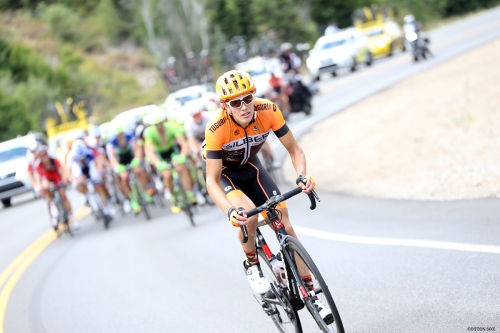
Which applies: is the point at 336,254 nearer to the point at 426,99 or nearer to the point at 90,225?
the point at 90,225

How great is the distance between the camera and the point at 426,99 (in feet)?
67.0

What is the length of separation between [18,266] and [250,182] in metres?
8.72

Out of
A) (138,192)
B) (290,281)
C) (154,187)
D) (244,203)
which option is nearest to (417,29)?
(154,187)

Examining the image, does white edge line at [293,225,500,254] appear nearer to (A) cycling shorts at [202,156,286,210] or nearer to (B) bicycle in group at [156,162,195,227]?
(A) cycling shorts at [202,156,286,210]

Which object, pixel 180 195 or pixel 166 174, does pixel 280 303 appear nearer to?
pixel 180 195

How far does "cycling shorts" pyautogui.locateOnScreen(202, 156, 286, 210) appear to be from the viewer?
6637 mm

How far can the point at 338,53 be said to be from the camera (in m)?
38.4

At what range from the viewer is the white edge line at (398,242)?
7.52m

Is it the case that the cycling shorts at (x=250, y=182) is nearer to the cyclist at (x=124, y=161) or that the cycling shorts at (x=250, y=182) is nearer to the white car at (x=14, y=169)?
the cyclist at (x=124, y=161)

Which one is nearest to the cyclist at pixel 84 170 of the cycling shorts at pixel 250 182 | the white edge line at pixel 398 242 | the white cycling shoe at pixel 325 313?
the white edge line at pixel 398 242

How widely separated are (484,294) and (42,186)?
462 inches

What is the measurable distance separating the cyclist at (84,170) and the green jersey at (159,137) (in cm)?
342

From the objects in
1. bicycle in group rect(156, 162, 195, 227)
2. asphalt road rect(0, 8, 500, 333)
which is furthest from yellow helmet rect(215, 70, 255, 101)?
bicycle in group rect(156, 162, 195, 227)

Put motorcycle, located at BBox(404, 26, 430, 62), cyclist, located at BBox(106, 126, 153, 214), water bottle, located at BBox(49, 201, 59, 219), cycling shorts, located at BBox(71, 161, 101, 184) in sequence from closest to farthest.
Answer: water bottle, located at BBox(49, 201, 59, 219) → cyclist, located at BBox(106, 126, 153, 214) → cycling shorts, located at BBox(71, 161, 101, 184) → motorcycle, located at BBox(404, 26, 430, 62)
